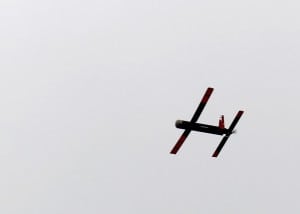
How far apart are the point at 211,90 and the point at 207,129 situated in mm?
8698

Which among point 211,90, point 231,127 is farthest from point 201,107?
point 231,127

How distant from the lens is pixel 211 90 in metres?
126

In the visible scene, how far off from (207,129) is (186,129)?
4.47 metres

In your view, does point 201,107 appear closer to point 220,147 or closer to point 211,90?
point 211,90

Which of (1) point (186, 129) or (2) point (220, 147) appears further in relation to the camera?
(2) point (220, 147)

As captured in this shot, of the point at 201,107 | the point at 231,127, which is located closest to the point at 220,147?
the point at 231,127

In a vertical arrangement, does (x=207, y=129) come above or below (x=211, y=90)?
below

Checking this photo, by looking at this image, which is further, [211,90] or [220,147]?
[220,147]

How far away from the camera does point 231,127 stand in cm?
13450

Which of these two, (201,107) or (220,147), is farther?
(220,147)

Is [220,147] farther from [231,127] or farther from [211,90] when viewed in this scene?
[211,90]

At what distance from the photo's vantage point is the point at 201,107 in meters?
125

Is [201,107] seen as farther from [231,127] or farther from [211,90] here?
[231,127]

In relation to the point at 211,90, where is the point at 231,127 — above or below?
below
